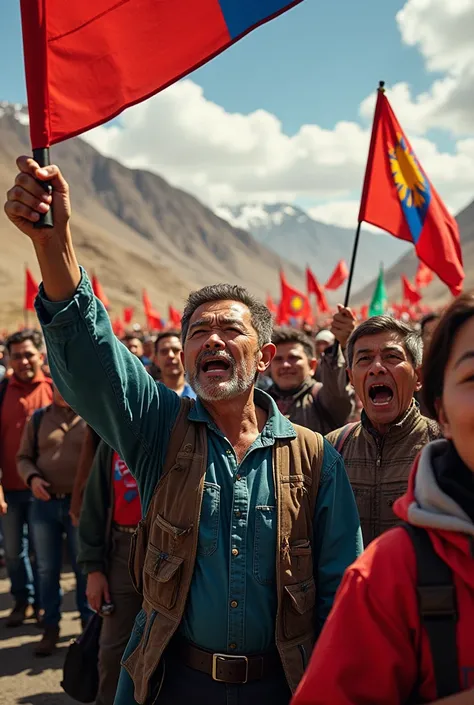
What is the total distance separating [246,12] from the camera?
247 cm

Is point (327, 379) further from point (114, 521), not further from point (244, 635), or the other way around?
point (244, 635)

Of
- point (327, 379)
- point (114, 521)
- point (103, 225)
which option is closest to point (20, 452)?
point (114, 521)

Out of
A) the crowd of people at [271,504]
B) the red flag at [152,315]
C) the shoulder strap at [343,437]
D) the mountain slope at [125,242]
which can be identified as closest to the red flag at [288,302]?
the red flag at [152,315]

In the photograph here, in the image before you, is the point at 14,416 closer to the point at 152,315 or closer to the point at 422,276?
the point at 422,276

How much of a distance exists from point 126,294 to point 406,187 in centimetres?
9140

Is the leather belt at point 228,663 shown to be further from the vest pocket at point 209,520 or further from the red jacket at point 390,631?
the red jacket at point 390,631

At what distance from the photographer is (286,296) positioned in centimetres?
1731

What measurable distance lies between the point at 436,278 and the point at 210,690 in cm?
13226

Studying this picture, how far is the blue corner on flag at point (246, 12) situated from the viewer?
8.08 ft

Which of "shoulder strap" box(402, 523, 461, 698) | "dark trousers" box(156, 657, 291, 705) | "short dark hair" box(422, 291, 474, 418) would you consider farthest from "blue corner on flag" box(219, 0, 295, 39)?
"dark trousers" box(156, 657, 291, 705)

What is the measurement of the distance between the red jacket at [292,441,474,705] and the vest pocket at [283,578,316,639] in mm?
810

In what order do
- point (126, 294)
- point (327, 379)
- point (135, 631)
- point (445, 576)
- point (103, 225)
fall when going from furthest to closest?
point (103, 225), point (126, 294), point (327, 379), point (135, 631), point (445, 576)

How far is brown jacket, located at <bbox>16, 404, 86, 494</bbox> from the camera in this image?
523 centimetres

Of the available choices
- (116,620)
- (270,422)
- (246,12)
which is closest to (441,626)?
(270,422)
